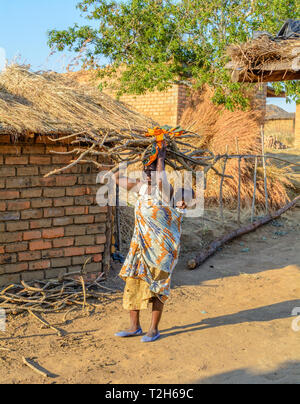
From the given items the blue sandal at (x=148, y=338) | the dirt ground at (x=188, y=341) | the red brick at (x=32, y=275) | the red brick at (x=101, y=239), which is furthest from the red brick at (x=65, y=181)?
the blue sandal at (x=148, y=338)

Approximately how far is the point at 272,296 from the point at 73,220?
2534mm

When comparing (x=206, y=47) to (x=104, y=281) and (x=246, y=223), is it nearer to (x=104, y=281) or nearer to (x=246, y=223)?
(x=246, y=223)

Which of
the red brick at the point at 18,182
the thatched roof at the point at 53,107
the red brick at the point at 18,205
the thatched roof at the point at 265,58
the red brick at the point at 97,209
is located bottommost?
the red brick at the point at 97,209

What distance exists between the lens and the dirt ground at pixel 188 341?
2977 mm

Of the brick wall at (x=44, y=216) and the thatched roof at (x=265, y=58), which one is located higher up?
the thatched roof at (x=265, y=58)

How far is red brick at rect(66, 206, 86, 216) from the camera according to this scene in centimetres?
461

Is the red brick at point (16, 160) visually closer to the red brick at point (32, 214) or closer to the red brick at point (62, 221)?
the red brick at point (32, 214)

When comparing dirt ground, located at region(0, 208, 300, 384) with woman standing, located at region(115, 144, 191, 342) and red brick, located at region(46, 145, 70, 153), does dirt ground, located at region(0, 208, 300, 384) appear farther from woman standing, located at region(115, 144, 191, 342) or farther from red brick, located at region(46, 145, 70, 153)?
red brick, located at region(46, 145, 70, 153)

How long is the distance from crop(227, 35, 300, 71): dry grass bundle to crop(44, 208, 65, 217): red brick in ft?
7.90

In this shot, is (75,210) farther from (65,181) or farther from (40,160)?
(40,160)

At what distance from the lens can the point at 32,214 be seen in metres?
4.38

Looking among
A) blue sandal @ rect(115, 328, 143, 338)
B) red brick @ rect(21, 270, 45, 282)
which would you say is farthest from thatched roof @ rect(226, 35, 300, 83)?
red brick @ rect(21, 270, 45, 282)
